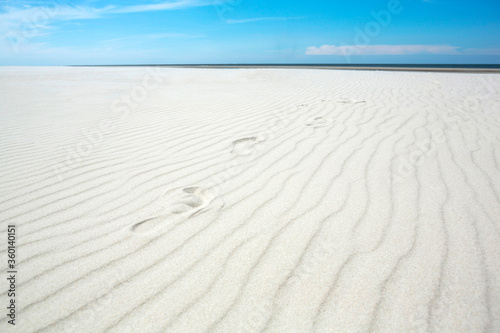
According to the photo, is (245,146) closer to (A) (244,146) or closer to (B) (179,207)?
(A) (244,146)

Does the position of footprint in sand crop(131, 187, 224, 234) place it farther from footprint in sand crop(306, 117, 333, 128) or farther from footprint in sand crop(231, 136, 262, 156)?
footprint in sand crop(306, 117, 333, 128)

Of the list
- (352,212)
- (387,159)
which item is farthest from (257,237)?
(387,159)

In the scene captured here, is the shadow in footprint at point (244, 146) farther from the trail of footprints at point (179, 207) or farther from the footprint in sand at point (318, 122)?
the footprint in sand at point (318, 122)

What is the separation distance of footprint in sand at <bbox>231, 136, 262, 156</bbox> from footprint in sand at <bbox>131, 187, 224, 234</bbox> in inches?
33.4

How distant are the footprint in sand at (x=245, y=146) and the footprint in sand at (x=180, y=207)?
0.85m

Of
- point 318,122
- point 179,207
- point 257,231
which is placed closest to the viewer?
point 257,231

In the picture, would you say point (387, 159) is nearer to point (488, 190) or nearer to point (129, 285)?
point (488, 190)

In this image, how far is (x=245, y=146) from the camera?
120 inches

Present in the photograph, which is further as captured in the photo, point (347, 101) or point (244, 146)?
point (347, 101)

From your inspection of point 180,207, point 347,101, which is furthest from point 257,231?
point 347,101

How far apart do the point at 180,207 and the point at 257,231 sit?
23.6 inches

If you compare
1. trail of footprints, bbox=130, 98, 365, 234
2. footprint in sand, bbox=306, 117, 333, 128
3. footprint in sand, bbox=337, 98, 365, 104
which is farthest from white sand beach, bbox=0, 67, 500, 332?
footprint in sand, bbox=337, 98, 365, 104

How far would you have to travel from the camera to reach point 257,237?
158 cm

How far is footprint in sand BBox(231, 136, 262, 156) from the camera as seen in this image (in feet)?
9.39
